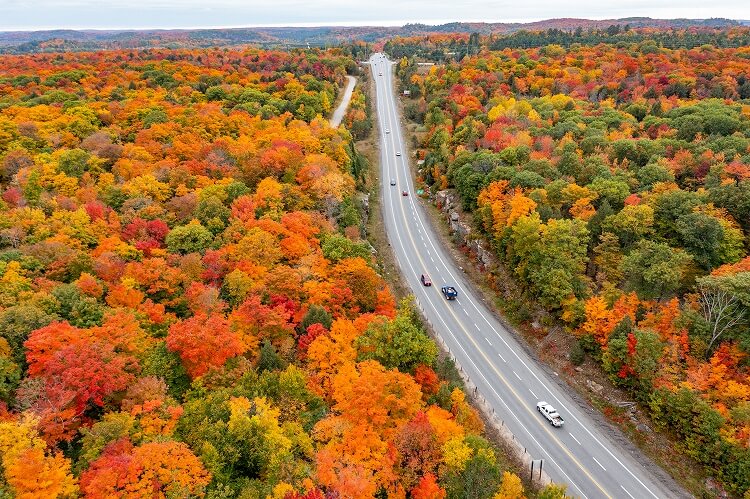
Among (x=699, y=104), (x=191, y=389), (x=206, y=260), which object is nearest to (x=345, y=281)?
(x=206, y=260)

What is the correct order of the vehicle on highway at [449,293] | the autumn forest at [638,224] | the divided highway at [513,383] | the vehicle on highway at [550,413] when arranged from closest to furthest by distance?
the divided highway at [513,383], the autumn forest at [638,224], the vehicle on highway at [550,413], the vehicle on highway at [449,293]

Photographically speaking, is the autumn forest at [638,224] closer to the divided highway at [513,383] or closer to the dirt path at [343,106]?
the divided highway at [513,383]

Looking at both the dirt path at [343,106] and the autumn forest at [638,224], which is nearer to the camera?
the autumn forest at [638,224]

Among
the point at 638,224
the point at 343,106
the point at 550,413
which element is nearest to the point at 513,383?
the point at 550,413

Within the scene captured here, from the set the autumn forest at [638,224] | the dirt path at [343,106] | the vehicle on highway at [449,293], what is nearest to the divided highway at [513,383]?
the vehicle on highway at [449,293]

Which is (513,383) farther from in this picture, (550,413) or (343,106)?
(343,106)

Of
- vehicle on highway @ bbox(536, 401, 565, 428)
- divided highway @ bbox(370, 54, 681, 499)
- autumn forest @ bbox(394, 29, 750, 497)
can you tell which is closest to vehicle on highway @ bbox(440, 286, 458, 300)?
divided highway @ bbox(370, 54, 681, 499)
